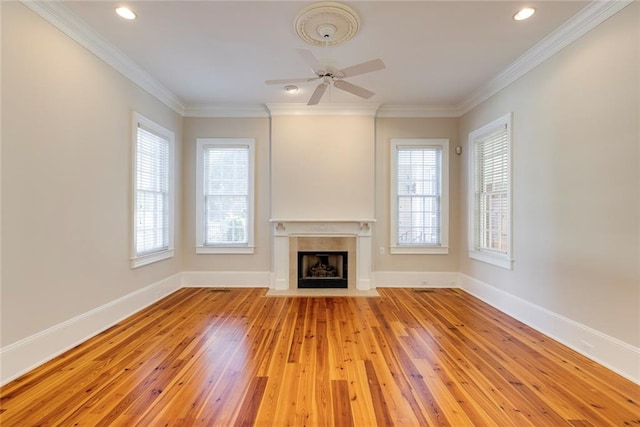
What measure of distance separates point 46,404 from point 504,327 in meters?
4.03

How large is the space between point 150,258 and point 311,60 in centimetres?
328

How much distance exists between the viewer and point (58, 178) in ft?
8.66

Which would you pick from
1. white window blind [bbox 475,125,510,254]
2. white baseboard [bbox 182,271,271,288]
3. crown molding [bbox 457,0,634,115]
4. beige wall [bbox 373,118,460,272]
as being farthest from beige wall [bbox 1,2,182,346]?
white window blind [bbox 475,125,510,254]

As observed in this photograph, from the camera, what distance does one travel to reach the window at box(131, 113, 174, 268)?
12.6ft

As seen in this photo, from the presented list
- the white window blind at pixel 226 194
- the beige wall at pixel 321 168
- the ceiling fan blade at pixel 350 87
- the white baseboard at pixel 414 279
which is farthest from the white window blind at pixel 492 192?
the white window blind at pixel 226 194

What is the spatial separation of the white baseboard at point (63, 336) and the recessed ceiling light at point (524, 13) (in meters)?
4.86

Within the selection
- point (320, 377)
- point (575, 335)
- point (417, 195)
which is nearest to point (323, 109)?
point (417, 195)

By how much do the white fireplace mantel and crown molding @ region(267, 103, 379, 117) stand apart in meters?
1.74

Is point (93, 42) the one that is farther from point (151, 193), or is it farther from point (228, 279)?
point (228, 279)

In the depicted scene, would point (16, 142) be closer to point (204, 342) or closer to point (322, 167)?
point (204, 342)

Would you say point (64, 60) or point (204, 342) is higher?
point (64, 60)

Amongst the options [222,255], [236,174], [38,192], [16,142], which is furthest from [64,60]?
[222,255]

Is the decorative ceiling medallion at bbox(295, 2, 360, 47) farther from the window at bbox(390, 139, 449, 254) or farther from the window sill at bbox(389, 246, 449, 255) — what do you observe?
the window sill at bbox(389, 246, 449, 255)

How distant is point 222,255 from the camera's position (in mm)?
5090
